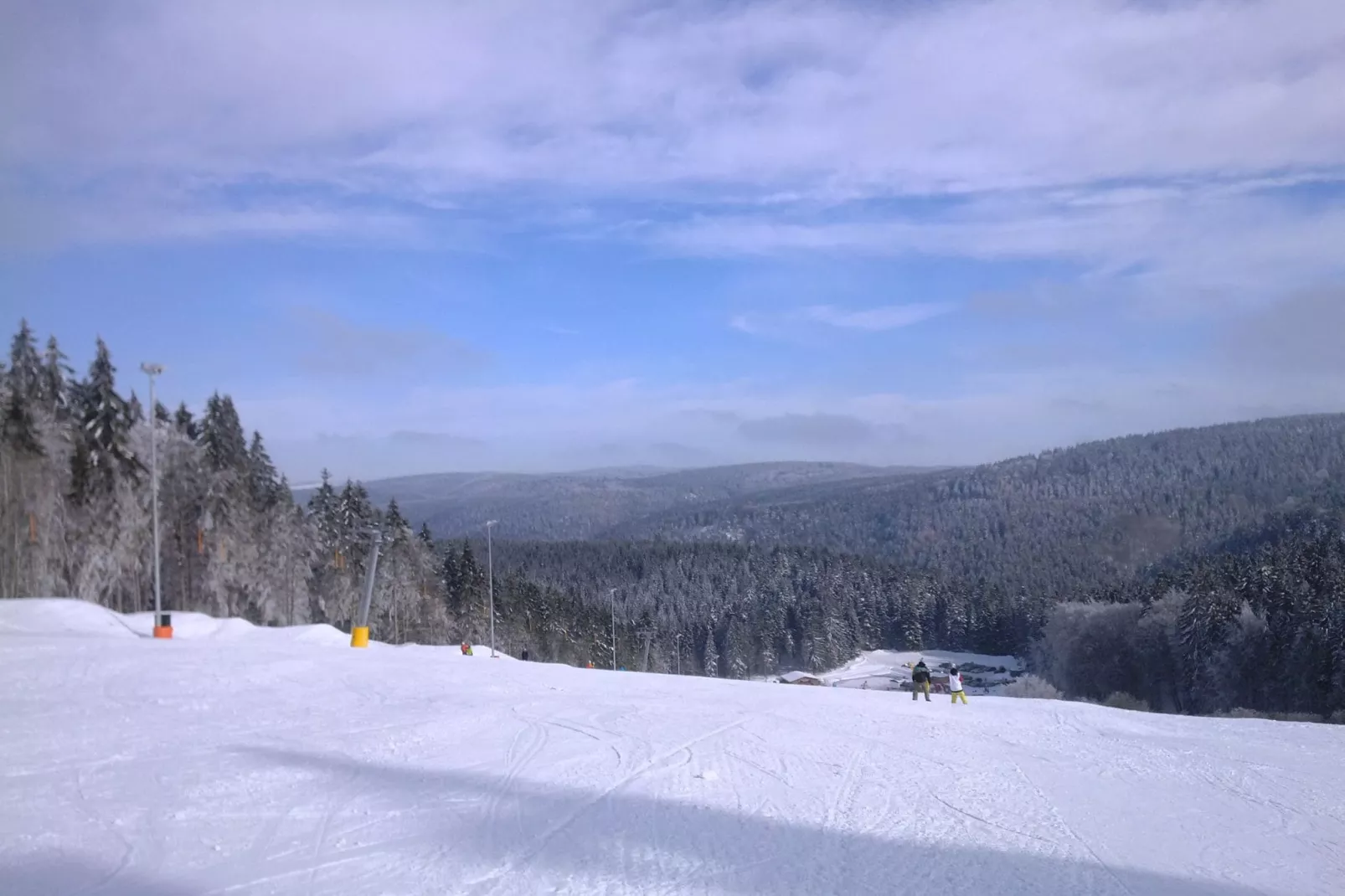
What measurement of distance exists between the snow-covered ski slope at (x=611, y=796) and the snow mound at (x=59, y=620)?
840 cm

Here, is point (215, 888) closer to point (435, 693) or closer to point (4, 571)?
point (435, 693)

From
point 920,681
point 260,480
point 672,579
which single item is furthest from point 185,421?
point 672,579

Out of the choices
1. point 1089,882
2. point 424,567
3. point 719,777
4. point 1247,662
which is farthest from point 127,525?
point 1247,662

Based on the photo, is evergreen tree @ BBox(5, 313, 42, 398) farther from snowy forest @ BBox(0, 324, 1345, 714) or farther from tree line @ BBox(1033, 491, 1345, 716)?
tree line @ BBox(1033, 491, 1345, 716)

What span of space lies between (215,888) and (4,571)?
38.2m

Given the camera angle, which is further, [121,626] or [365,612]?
[365,612]

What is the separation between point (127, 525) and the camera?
136 feet

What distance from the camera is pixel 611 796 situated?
9703mm

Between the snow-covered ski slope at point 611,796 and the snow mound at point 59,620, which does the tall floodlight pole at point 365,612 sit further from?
the snow-covered ski slope at point 611,796

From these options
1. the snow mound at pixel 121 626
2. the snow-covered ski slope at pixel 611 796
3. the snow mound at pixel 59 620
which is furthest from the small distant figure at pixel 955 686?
the snow mound at pixel 59 620

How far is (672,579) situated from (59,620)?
85.0 m

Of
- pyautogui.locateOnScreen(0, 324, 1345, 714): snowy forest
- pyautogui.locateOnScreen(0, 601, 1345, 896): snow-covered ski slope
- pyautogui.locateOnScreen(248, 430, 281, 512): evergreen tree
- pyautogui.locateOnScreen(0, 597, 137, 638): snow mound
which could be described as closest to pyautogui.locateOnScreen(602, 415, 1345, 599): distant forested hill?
pyautogui.locateOnScreen(0, 324, 1345, 714): snowy forest

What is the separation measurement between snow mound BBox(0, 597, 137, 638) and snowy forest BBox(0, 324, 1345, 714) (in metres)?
6.68

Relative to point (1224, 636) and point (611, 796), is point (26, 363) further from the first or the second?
point (1224, 636)
